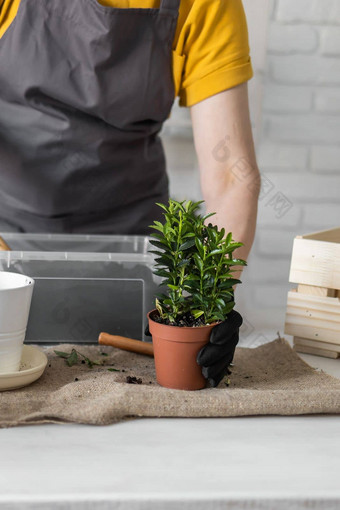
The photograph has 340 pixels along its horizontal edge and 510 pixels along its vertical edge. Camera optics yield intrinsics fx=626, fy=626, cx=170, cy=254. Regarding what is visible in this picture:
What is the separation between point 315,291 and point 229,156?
0.38 m

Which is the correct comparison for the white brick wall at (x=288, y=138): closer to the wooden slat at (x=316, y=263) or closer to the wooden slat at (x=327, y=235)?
the wooden slat at (x=327, y=235)

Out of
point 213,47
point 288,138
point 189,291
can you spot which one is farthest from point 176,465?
point 288,138

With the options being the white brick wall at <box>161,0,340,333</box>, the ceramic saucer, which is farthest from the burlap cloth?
the white brick wall at <box>161,0,340,333</box>

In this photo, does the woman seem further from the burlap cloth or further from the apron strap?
the burlap cloth

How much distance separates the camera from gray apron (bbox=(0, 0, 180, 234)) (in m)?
1.19

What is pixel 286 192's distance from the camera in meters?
2.17

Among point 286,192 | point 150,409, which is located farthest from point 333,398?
point 286,192

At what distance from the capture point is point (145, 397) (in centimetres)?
73

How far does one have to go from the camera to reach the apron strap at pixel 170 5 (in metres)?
1.18

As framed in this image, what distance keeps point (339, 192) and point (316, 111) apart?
0.97ft

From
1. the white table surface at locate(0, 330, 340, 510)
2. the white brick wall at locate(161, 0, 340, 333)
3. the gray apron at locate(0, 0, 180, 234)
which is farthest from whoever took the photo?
the white brick wall at locate(161, 0, 340, 333)

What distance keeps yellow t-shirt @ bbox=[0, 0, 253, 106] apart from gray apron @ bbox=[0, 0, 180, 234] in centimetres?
2

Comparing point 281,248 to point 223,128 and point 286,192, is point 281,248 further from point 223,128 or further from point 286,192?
point 223,128

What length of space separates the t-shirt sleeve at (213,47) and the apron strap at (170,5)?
0.03m
